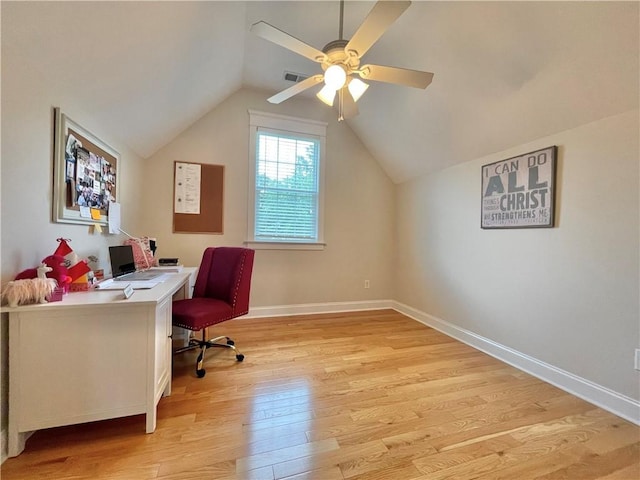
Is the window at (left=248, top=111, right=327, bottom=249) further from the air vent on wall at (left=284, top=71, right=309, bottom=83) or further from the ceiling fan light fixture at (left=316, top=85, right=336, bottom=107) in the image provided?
the ceiling fan light fixture at (left=316, top=85, right=336, bottom=107)

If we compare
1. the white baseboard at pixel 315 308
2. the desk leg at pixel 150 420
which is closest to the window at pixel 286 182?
the white baseboard at pixel 315 308

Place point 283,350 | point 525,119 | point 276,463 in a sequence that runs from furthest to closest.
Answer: point 283,350
point 525,119
point 276,463

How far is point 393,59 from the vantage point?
2502 millimetres

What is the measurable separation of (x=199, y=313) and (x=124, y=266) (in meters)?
0.82

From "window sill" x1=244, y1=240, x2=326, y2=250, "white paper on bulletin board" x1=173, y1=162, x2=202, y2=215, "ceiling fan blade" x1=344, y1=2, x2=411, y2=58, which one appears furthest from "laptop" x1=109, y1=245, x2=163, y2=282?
"ceiling fan blade" x1=344, y1=2, x2=411, y2=58

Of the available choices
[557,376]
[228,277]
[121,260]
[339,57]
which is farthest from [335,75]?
Answer: [557,376]

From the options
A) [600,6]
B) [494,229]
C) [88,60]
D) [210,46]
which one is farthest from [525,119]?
[88,60]

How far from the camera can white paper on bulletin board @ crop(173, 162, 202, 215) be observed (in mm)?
3166

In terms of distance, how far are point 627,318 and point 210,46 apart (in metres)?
3.70

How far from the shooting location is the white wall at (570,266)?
1711mm

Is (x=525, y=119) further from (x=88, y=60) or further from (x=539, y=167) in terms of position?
(x=88, y=60)

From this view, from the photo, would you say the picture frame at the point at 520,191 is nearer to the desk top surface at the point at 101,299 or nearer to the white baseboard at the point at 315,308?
the white baseboard at the point at 315,308

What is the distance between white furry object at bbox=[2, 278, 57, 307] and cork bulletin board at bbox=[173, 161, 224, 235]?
6.52 feet

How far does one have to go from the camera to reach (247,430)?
1.49 meters
